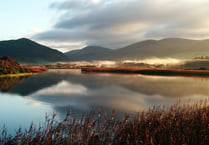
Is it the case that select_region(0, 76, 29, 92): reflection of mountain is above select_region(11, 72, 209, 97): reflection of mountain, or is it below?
above

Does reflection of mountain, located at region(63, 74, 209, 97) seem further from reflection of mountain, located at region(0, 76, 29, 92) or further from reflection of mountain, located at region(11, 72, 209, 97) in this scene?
reflection of mountain, located at region(0, 76, 29, 92)

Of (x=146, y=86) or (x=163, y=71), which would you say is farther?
(x=163, y=71)

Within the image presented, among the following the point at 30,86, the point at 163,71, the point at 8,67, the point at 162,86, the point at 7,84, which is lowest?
the point at 162,86

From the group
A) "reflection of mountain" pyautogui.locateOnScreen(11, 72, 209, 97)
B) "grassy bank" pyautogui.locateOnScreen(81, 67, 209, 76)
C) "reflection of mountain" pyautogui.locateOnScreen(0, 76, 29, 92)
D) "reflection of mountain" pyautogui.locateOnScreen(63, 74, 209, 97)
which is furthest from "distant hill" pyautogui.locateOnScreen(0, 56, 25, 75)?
"grassy bank" pyautogui.locateOnScreen(81, 67, 209, 76)

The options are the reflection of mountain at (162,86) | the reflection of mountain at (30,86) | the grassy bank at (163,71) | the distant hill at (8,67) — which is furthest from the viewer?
the grassy bank at (163,71)

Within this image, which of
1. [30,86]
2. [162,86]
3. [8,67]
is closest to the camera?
[30,86]

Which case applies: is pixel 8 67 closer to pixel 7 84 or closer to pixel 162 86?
pixel 7 84

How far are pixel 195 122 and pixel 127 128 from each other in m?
5.25

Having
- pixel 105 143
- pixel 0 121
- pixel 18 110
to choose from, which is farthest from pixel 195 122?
pixel 18 110

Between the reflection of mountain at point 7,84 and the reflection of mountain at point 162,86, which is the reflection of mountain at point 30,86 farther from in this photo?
the reflection of mountain at point 162,86

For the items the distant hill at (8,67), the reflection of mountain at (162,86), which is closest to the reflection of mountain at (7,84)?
the distant hill at (8,67)

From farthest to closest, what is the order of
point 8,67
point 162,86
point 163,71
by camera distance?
point 163,71
point 8,67
point 162,86

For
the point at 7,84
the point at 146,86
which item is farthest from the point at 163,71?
the point at 7,84

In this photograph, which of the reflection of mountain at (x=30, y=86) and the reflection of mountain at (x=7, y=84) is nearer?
the reflection of mountain at (x=30, y=86)
